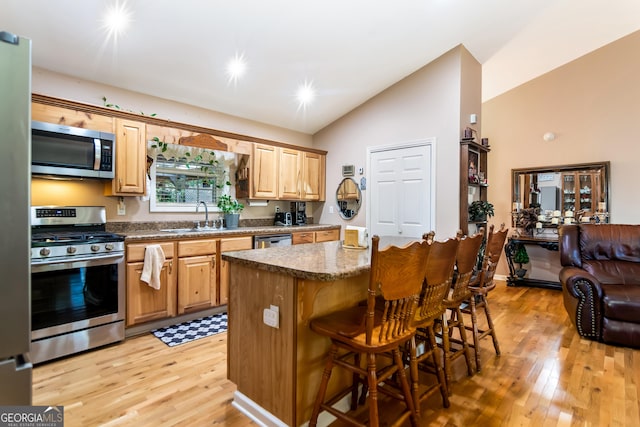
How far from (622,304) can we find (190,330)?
4.01 m

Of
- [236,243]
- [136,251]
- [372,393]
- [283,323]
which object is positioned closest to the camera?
[372,393]

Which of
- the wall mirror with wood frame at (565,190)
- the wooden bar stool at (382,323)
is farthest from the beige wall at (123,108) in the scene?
the wall mirror with wood frame at (565,190)

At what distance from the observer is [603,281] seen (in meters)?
3.37

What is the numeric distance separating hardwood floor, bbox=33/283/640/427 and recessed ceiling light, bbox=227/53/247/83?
2805 millimetres

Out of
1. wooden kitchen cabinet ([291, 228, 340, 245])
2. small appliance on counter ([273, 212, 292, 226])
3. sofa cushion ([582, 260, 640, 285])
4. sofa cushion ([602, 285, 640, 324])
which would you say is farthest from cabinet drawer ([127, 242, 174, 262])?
sofa cushion ([582, 260, 640, 285])

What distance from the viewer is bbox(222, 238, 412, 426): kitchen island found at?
5.58ft

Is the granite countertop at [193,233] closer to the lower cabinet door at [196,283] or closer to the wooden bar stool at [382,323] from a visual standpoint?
the lower cabinet door at [196,283]

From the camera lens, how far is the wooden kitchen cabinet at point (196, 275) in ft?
11.0

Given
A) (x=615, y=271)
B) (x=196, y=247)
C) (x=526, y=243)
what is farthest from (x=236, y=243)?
(x=526, y=243)

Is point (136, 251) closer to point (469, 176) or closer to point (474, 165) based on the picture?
point (469, 176)

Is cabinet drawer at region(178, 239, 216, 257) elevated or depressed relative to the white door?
depressed

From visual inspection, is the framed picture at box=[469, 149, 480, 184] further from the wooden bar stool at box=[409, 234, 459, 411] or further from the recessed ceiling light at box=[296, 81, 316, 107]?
the wooden bar stool at box=[409, 234, 459, 411]

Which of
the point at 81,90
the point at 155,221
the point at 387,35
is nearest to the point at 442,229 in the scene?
the point at 387,35

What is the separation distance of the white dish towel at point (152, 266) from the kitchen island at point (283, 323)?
138 centimetres
